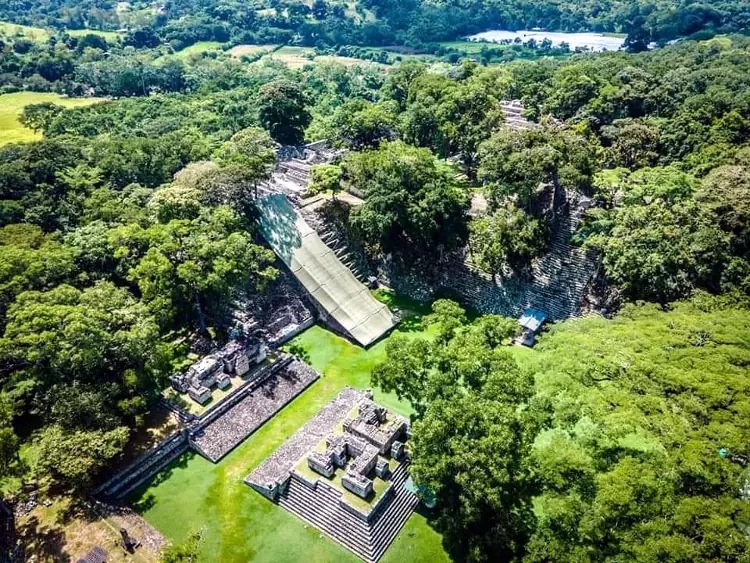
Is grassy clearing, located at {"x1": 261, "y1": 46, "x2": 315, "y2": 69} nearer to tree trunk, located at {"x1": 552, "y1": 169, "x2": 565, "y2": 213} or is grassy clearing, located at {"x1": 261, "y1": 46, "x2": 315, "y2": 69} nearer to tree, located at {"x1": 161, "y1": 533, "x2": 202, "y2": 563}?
tree trunk, located at {"x1": 552, "y1": 169, "x2": 565, "y2": 213}

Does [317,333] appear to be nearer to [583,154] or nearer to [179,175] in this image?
[179,175]

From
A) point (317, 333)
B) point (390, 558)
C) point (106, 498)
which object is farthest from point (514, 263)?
point (106, 498)

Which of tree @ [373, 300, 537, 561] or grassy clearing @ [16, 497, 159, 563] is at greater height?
tree @ [373, 300, 537, 561]

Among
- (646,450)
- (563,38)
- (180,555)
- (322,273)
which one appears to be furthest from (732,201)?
(563,38)

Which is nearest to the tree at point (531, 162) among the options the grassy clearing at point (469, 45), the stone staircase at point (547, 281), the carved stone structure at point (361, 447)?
the stone staircase at point (547, 281)

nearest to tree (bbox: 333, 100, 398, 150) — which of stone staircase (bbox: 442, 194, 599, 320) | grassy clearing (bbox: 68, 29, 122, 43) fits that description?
stone staircase (bbox: 442, 194, 599, 320)

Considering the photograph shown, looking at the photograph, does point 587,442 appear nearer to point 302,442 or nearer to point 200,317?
point 302,442
